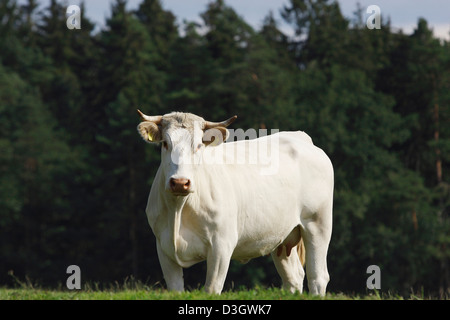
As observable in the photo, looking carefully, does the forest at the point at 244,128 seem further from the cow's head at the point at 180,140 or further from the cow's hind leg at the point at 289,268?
the cow's head at the point at 180,140

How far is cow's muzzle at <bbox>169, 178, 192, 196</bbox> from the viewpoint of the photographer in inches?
333

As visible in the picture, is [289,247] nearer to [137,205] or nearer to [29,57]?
[137,205]

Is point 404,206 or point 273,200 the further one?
point 404,206

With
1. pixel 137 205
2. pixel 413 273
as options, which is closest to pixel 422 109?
pixel 413 273

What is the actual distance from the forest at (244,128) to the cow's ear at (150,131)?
3199 cm

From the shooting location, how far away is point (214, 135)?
9.27 metres

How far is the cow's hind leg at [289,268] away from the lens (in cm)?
1088

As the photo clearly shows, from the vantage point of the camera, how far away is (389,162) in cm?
4497

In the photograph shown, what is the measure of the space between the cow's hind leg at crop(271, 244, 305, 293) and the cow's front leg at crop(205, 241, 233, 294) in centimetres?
202

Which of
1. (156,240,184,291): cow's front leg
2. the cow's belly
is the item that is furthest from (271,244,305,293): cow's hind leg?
(156,240,184,291): cow's front leg

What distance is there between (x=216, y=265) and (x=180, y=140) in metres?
1.56

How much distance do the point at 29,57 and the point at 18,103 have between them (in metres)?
10.5

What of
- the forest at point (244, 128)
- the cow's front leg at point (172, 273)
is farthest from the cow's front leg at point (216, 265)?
the forest at point (244, 128)

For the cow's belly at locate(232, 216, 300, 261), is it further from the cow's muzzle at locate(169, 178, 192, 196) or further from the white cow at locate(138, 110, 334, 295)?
the cow's muzzle at locate(169, 178, 192, 196)
